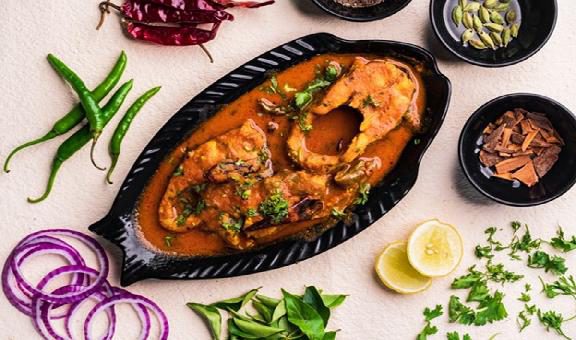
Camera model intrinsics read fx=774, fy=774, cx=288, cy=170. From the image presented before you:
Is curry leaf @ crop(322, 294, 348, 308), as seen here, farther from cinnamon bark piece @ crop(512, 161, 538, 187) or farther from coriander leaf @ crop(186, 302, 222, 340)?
cinnamon bark piece @ crop(512, 161, 538, 187)

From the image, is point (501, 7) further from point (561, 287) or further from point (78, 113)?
point (78, 113)

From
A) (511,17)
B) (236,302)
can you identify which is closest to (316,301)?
(236,302)

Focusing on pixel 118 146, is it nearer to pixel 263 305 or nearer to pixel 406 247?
pixel 263 305

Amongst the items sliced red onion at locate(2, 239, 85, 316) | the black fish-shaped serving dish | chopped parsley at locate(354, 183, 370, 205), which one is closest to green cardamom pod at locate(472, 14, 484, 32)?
the black fish-shaped serving dish

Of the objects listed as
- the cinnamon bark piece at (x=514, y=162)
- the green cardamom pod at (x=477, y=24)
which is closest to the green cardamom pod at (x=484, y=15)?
the green cardamom pod at (x=477, y=24)

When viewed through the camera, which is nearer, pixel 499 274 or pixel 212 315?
pixel 212 315

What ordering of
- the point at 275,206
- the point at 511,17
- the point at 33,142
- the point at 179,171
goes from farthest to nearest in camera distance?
the point at 511,17 → the point at 33,142 → the point at 179,171 → the point at 275,206
